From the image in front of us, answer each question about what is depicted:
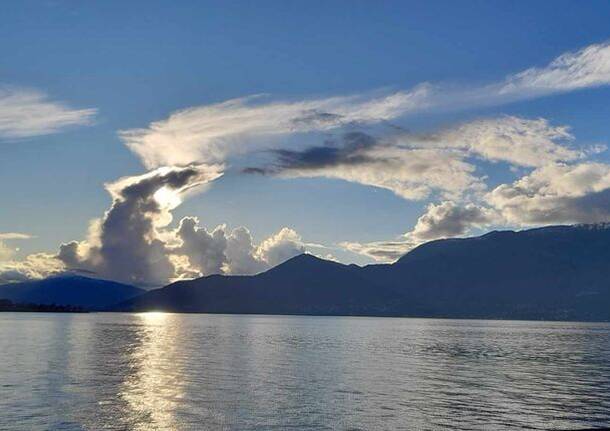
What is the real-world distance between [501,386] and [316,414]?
39.1m

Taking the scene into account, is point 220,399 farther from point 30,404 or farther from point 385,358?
point 385,358

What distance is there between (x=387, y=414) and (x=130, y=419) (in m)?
27.1

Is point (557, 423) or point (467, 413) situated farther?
point (467, 413)

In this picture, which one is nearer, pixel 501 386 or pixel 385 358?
pixel 501 386

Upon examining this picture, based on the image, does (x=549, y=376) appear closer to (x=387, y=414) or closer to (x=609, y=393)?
(x=609, y=393)

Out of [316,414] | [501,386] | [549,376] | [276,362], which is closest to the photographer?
[316,414]

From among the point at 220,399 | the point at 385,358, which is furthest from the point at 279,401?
the point at 385,358

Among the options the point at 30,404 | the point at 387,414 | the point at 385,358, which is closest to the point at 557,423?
the point at 387,414

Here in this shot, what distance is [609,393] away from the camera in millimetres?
89375

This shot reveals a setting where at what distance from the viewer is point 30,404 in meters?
71.2

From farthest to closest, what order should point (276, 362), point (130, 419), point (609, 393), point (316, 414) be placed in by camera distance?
point (276, 362)
point (609, 393)
point (316, 414)
point (130, 419)

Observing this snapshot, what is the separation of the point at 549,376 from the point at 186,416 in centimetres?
7091

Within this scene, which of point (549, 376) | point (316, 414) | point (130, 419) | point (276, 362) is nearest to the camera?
point (130, 419)

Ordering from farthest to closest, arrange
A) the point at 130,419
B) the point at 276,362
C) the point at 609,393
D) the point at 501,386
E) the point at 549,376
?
1. the point at 276,362
2. the point at 549,376
3. the point at 501,386
4. the point at 609,393
5. the point at 130,419
